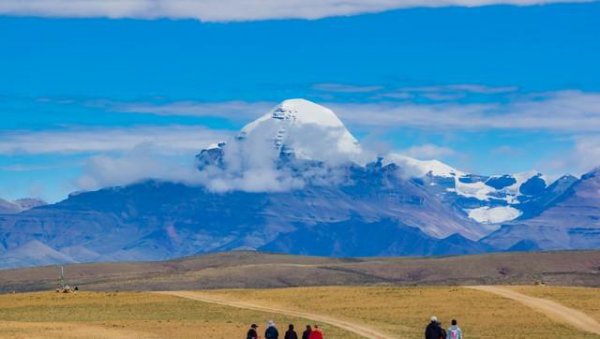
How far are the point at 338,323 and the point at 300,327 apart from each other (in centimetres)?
586

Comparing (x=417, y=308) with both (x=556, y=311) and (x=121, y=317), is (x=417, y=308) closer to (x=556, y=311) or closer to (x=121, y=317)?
(x=556, y=311)

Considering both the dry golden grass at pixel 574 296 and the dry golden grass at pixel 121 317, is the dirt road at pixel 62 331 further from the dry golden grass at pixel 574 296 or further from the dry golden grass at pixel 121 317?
the dry golden grass at pixel 574 296

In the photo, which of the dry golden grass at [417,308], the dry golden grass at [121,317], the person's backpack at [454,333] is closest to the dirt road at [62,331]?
the dry golden grass at [121,317]

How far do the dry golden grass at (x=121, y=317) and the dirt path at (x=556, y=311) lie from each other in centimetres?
2074

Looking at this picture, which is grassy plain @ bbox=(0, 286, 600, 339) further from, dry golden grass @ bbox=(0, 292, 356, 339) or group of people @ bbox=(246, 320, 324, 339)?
group of people @ bbox=(246, 320, 324, 339)

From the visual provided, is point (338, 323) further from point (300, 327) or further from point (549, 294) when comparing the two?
point (549, 294)

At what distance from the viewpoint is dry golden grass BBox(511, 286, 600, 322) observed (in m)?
107

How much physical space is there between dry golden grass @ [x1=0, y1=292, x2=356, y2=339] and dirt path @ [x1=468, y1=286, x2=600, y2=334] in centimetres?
2074

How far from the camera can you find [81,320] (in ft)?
333

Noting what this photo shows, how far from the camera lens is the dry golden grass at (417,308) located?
301 feet

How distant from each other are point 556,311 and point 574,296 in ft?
44.6

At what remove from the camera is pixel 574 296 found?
118m

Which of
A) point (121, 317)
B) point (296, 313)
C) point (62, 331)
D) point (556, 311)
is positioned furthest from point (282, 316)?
point (556, 311)

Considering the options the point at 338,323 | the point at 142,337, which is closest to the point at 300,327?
the point at 338,323
